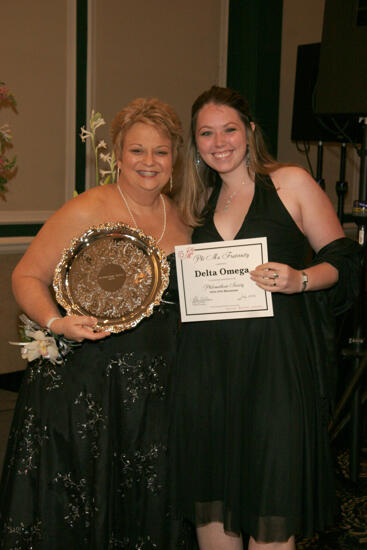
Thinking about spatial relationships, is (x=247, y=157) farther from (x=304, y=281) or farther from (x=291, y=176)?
(x=304, y=281)

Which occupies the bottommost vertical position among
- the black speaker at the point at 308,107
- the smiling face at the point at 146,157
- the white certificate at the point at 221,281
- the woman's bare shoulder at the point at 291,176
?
the white certificate at the point at 221,281

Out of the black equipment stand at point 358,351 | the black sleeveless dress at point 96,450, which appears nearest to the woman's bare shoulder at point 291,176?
the black sleeveless dress at point 96,450

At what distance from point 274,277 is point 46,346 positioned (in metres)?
0.73

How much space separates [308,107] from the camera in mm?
5000

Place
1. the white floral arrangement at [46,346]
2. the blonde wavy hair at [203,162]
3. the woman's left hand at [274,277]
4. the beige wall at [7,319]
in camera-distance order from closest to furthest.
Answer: the woman's left hand at [274,277] → the white floral arrangement at [46,346] → the blonde wavy hair at [203,162] → the beige wall at [7,319]

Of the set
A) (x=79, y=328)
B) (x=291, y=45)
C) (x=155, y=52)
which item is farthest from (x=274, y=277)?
(x=291, y=45)

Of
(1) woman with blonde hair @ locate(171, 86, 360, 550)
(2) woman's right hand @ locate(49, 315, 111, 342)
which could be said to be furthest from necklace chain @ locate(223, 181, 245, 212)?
(2) woman's right hand @ locate(49, 315, 111, 342)

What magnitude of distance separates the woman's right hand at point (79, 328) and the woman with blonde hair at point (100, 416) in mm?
88

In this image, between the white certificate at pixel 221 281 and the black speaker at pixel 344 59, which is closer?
the white certificate at pixel 221 281

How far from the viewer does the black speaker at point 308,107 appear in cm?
483

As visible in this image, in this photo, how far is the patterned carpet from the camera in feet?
9.34

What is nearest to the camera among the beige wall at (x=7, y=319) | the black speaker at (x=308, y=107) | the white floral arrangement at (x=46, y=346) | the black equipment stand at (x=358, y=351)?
the white floral arrangement at (x=46, y=346)

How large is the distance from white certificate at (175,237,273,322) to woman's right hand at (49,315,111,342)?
0.28 metres

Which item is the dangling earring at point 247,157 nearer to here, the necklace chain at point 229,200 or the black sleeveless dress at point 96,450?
the necklace chain at point 229,200
